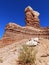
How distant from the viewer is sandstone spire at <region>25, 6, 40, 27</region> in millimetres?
49138

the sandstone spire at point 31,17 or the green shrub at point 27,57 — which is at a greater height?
the sandstone spire at point 31,17

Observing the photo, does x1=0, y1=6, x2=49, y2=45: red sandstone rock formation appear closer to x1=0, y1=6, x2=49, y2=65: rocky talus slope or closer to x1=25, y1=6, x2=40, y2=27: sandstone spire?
x1=0, y1=6, x2=49, y2=65: rocky talus slope

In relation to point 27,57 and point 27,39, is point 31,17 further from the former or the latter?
point 27,57

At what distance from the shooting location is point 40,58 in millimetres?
18531

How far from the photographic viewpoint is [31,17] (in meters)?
49.8

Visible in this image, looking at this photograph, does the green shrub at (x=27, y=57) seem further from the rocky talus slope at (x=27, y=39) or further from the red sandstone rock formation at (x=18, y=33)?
the red sandstone rock formation at (x=18, y=33)

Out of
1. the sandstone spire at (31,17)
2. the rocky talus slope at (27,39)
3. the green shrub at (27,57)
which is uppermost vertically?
the sandstone spire at (31,17)

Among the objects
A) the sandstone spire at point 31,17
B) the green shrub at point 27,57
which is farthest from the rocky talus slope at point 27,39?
the green shrub at point 27,57

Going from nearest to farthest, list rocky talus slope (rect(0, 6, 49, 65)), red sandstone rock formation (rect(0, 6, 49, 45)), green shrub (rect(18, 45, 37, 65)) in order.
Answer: green shrub (rect(18, 45, 37, 65)), rocky talus slope (rect(0, 6, 49, 65)), red sandstone rock formation (rect(0, 6, 49, 45))

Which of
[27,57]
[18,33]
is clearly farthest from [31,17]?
[27,57]

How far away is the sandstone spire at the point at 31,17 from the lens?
161 ft

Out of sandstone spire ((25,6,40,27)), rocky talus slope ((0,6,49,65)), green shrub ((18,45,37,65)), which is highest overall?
sandstone spire ((25,6,40,27))

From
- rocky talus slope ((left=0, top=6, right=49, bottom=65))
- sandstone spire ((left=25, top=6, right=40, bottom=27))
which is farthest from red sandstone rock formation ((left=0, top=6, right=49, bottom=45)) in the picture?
A: sandstone spire ((left=25, top=6, right=40, bottom=27))

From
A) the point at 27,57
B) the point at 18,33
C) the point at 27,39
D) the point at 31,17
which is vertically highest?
the point at 31,17
